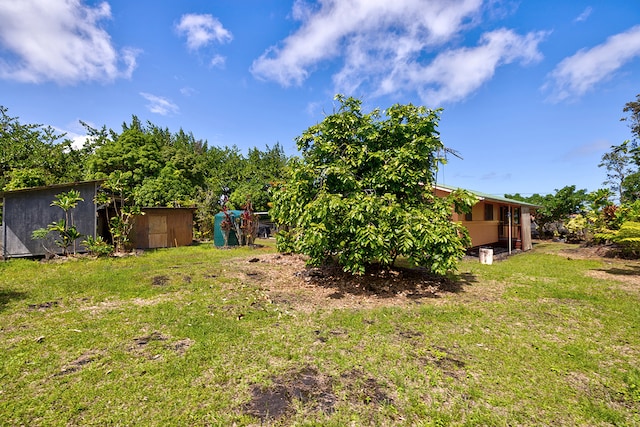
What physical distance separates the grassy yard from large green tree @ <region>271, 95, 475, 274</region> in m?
1.10

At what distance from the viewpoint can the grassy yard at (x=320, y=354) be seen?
2.66m

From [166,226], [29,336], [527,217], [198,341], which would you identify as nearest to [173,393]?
[198,341]

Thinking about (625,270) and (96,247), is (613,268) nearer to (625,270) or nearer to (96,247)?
(625,270)

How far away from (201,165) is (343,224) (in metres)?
26.2

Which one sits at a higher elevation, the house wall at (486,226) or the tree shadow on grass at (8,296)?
the house wall at (486,226)

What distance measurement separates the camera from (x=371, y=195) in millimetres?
6309

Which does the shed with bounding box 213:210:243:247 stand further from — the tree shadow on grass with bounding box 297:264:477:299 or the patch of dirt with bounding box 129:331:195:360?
the patch of dirt with bounding box 129:331:195:360

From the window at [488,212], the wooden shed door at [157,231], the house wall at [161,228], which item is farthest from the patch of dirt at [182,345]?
the window at [488,212]

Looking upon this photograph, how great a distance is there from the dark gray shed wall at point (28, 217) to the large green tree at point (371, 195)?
10.3m

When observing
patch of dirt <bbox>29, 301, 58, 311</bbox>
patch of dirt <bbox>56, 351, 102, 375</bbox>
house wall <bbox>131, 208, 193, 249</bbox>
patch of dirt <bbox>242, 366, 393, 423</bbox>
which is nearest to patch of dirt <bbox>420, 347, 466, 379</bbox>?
patch of dirt <bbox>242, 366, 393, 423</bbox>

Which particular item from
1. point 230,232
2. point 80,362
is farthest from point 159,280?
point 230,232

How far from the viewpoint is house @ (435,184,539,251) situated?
1352 cm

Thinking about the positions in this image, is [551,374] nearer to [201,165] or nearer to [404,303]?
[404,303]

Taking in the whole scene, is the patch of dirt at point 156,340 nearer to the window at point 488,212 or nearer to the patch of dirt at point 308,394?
the patch of dirt at point 308,394
